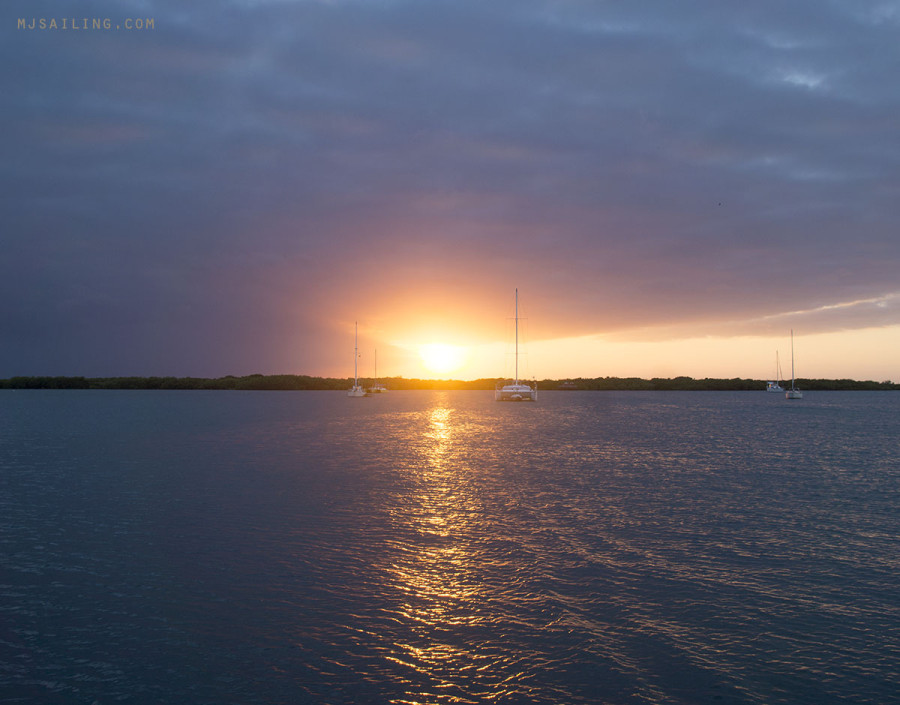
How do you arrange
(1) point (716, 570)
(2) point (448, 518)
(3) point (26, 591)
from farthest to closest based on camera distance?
(2) point (448, 518) → (1) point (716, 570) → (3) point (26, 591)

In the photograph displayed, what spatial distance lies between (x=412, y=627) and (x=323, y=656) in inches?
82.1

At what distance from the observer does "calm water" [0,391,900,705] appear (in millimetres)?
10281

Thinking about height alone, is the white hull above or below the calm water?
above

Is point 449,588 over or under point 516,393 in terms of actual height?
under

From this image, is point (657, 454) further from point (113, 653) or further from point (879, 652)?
point (113, 653)

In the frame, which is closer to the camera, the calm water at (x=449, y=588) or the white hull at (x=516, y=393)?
the calm water at (x=449, y=588)

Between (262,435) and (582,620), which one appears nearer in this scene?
(582,620)

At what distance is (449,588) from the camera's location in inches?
→ 586

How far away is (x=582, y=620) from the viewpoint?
1275 centimetres

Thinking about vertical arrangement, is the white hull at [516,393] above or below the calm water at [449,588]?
above

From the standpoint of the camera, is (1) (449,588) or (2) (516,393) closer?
(1) (449,588)

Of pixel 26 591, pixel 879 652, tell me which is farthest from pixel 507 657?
pixel 26 591

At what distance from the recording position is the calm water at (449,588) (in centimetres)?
1028

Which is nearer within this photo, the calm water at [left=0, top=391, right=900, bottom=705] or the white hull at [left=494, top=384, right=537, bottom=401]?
the calm water at [left=0, top=391, right=900, bottom=705]
